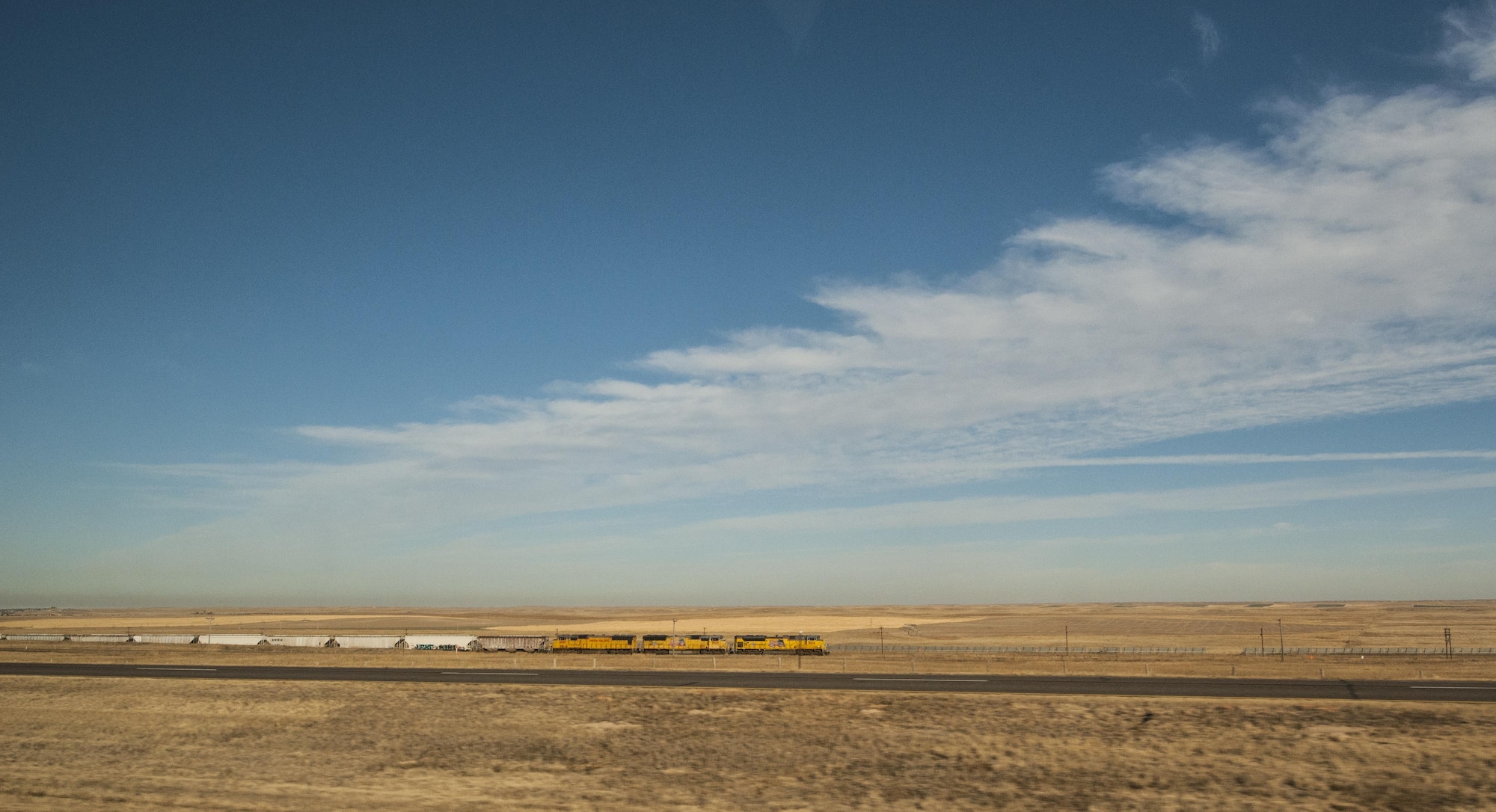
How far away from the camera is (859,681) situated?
5191 centimetres

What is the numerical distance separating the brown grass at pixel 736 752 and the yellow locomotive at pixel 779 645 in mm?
40595

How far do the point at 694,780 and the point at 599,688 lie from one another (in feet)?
71.1

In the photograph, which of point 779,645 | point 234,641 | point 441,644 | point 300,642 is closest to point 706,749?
point 779,645

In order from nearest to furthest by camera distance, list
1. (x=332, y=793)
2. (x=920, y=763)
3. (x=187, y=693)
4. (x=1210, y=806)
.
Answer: (x=1210, y=806)
(x=332, y=793)
(x=920, y=763)
(x=187, y=693)

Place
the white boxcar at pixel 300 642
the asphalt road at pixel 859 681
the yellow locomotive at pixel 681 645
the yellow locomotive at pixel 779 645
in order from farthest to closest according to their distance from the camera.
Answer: the white boxcar at pixel 300 642 < the yellow locomotive at pixel 779 645 < the yellow locomotive at pixel 681 645 < the asphalt road at pixel 859 681

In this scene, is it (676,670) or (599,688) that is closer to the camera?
(599,688)

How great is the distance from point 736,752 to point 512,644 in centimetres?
6532

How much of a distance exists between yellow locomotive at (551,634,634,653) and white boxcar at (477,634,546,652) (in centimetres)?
180

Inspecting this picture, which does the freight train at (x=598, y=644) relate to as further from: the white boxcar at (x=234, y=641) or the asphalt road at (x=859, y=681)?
the asphalt road at (x=859, y=681)

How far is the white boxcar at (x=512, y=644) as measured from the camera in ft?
294

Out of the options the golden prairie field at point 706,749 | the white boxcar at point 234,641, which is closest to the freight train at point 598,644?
the white boxcar at point 234,641

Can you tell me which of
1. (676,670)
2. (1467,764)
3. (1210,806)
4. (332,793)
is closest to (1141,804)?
(1210,806)

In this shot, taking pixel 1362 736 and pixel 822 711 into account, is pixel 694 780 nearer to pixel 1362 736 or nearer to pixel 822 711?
pixel 822 711

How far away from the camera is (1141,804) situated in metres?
25.2
